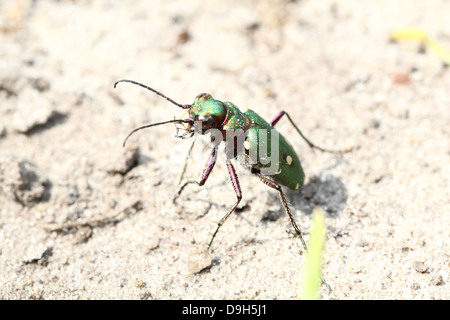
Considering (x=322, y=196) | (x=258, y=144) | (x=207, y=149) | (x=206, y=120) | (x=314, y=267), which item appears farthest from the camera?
(x=207, y=149)

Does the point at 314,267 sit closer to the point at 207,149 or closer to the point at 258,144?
the point at 258,144

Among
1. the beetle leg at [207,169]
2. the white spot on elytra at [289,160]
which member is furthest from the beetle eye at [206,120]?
the white spot on elytra at [289,160]

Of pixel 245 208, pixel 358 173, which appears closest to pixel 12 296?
pixel 245 208

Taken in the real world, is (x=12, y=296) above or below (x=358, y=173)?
below

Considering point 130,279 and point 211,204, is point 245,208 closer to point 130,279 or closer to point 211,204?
point 211,204

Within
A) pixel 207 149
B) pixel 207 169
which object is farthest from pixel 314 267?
pixel 207 149

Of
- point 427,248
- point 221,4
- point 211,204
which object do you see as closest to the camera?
point 427,248
